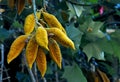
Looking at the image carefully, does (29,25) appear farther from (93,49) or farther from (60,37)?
(93,49)

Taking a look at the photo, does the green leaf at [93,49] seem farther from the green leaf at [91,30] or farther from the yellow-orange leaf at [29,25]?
the yellow-orange leaf at [29,25]

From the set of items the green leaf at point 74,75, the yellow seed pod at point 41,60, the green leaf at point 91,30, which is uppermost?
the yellow seed pod at point 41,60

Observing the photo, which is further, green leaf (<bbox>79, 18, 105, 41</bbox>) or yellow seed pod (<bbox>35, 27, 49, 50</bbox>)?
green leaf (<bbox>79, 18, 105, 41</bbox>)

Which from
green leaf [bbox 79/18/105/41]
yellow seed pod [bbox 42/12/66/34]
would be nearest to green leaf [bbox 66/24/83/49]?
green leaf [bbox 79/18/105/41]

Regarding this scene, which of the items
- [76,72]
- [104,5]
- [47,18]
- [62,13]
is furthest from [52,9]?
→ [47,18]

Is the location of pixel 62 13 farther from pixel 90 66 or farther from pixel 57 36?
pixel 57 36

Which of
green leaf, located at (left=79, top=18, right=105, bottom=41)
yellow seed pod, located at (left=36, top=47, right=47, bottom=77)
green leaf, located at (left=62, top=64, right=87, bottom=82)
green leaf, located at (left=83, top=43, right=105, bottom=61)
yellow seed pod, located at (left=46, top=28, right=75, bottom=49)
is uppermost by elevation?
yellow seed pod, located at (left=46, top=28, right=75, bottom=49)

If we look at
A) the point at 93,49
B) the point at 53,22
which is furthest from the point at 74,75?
the point at 53,22

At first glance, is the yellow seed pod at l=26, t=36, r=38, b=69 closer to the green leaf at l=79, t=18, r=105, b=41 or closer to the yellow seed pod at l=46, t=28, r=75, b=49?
the yellow seed pod at l=46, t=28, r=75, b=49

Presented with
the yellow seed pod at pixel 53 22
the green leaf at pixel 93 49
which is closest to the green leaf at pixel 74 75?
the green leaf at pixel 93 49

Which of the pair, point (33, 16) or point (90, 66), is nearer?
point (33, 16)

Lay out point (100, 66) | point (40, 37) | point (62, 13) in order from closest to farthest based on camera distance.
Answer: point (40, 37)
point (62, 13)
point (100, 66)
